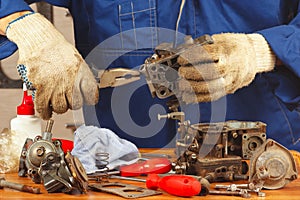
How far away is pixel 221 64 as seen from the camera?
1069 mm

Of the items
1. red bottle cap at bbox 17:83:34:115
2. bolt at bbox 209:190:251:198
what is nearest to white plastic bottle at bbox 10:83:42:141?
red bottle cap at bbox 17:83:34:115

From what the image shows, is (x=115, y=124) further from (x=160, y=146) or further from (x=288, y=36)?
(x=288, y=36)

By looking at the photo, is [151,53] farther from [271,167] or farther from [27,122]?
[271,167]

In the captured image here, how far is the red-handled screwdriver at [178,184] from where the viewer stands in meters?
0.87

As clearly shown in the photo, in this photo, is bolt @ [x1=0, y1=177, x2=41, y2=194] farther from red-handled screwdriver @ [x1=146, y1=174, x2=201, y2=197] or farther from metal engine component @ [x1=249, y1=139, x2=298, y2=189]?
metal engine component @ [x1=249, y1=139, x2=298, y2=189]

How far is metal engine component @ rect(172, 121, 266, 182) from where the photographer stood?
97cm

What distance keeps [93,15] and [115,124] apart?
0.87 ft

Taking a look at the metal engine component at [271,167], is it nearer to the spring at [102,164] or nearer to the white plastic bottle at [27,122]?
the spring at [102,164]

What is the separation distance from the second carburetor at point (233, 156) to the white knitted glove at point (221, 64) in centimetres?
7

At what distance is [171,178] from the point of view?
0.90 metres

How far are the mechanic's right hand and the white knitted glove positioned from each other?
0.64 ft

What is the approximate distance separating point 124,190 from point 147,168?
0.11 m

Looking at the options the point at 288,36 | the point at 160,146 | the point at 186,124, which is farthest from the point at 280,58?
the point at 160,146

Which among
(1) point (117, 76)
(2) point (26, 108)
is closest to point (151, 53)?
(1) point (117, 76)
